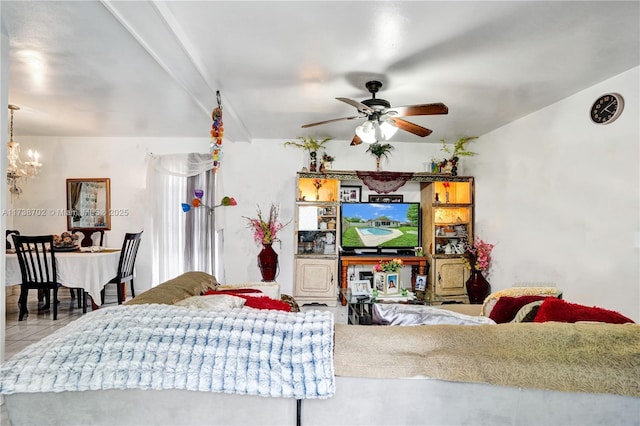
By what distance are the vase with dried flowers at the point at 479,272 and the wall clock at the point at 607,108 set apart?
2.02 m

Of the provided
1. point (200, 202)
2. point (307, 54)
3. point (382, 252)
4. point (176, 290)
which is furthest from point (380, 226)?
point (176, 290)

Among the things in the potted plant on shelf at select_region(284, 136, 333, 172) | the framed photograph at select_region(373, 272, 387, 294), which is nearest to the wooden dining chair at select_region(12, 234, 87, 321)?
the potted plant on shelf at select_region(284, 136, 333, 172)

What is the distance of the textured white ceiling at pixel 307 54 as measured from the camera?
6.42 ft

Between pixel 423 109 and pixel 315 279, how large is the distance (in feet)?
9.52

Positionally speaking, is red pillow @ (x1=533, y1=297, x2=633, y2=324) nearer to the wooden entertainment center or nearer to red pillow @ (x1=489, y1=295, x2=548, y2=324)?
red pillow @ (x1=489, y1=295, x2=548, y2=324)

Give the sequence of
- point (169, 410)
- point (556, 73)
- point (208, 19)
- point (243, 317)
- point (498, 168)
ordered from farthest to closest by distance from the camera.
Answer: point (498, 168) < point (556, 73) < point (208, 19) < point (243, 317) < point (169, 410)

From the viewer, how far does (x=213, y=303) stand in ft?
5.79

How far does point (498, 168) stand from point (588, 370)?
383cm

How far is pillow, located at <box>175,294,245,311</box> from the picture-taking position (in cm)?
171

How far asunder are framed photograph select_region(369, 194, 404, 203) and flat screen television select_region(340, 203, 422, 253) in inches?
7.0

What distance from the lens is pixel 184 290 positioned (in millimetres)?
2150

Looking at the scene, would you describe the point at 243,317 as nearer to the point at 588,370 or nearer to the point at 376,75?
the point at 588,370

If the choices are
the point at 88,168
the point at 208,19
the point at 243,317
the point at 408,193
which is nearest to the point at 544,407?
the point at 243,317

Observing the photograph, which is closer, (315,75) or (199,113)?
(315,75)
